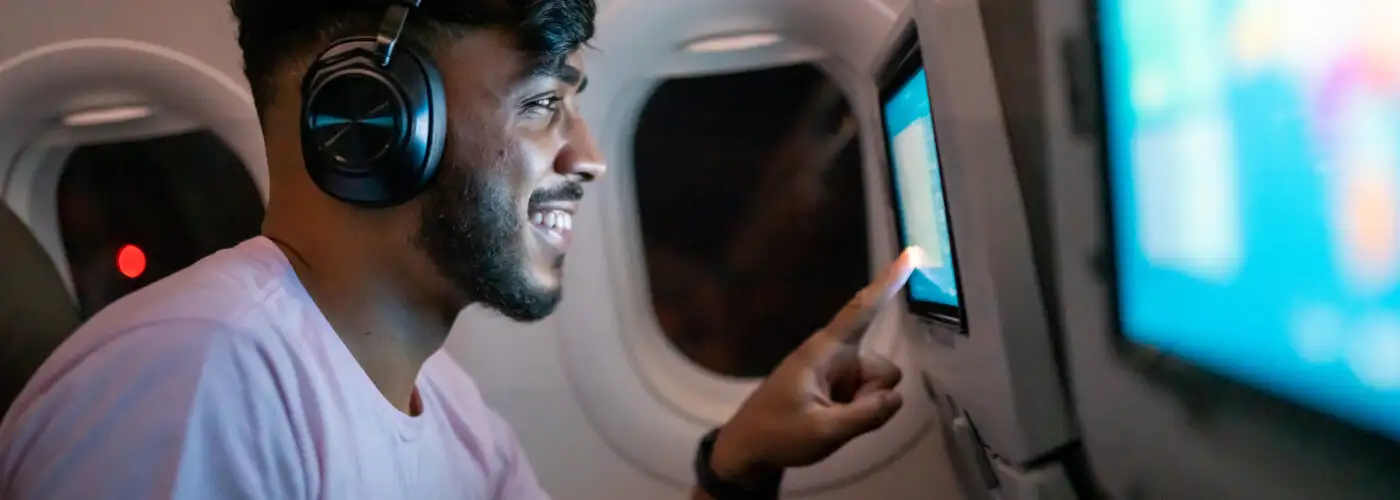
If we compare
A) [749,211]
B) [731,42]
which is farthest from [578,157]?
[749,211]

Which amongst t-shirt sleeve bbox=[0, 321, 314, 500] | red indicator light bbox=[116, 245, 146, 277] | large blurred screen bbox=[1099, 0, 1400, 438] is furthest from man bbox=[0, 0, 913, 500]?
red indicator light bbox=[116, 245, 146, 277]

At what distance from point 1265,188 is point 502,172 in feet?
2.42

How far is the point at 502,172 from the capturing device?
3.28 feet

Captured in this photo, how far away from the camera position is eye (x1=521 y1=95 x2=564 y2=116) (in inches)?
39.9

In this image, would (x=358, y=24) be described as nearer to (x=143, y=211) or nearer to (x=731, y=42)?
(x=731, y=42)

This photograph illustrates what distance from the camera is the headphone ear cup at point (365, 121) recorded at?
0.86 m

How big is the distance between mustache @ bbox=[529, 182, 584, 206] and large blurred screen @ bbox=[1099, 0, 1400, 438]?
62cm

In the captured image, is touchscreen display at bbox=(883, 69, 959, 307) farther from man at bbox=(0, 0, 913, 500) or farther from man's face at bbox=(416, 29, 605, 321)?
man's face at bbox=(416, 29, 605, 321)

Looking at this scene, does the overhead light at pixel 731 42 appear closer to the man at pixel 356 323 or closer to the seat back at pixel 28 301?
the man at pixel 356 323

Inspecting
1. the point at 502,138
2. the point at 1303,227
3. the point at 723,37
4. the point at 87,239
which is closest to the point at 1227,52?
the point at 1303,227

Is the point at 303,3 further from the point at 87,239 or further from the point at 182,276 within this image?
the point at 87,239

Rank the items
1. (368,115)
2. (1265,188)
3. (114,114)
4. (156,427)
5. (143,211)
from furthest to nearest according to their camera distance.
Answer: (143,211) → (114,114) → (368,115) → (156,427) → (1265,188)

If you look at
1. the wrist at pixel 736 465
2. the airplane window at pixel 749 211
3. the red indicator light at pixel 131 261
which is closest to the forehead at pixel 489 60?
the wrist at pixel 736 465

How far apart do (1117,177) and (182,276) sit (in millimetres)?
825
